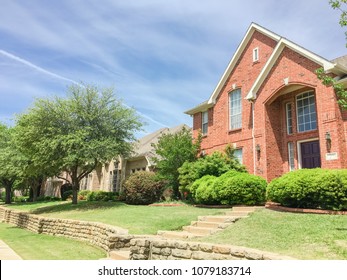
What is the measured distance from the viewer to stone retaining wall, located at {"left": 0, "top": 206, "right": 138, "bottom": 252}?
966 centimetres

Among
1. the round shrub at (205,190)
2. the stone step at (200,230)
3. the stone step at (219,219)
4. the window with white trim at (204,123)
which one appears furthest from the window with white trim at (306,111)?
the stone step at (200,230)

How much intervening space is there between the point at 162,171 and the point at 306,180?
11.9 meters

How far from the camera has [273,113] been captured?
17.2m

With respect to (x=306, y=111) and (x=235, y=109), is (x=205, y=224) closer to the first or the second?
(x=306, y=111)

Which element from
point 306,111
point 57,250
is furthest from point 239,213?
point 306,111

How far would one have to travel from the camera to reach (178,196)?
73.0 ft

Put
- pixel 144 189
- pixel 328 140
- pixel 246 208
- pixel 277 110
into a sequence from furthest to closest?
pixel 144 189 → pixel 277 110 → pixel 328 140 → pixel 246 208

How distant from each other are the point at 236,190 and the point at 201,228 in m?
3.90

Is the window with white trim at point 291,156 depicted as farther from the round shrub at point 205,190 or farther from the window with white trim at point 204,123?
the window with white trim at point 204,123

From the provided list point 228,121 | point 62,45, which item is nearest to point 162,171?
point 228,121

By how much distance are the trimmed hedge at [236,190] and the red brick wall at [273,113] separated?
2.16 meters

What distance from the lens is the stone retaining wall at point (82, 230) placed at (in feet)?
31.7
